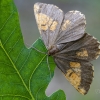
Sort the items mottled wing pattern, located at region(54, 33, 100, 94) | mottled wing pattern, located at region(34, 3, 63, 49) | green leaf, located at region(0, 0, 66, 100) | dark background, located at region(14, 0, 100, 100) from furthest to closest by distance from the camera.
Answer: dark background, located at region(14, 0, 100, 100)
mottled wing pattern, located at region(34, 3, 63, 49)
mottled wing pattern, located at region(54, 33, 100, 94)
green leaf, located at region(0, 0, 66, 100)

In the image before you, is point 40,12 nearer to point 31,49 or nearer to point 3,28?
point 31,49

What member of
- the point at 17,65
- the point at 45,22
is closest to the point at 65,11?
the point at 45,22

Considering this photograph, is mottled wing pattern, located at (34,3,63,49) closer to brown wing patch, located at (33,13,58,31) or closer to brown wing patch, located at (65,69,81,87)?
brown wing patch, located at (33,13,58,31)

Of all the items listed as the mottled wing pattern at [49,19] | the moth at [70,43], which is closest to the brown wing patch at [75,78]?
the moth at [70,43]

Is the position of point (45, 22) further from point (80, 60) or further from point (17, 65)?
point (17, 65)

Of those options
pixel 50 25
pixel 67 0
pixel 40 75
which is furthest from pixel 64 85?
pixel 40 75

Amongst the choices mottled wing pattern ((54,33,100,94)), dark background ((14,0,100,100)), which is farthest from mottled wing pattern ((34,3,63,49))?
dark background ((14,0,100,100))
